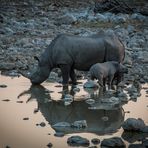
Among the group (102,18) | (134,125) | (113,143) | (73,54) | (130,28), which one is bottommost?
(102,18)

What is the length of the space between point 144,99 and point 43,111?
2.33 meters

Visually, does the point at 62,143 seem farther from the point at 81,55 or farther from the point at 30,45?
the point at 30,45

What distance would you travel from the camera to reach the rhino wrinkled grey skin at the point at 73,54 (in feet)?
49.9

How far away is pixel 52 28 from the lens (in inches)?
986

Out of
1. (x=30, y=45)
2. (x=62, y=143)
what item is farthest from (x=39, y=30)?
(x=62, y=143)

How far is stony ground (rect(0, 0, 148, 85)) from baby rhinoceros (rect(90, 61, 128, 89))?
657 millimetres

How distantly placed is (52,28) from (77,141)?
15648 millimetres

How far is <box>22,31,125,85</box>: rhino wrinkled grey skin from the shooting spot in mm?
15211

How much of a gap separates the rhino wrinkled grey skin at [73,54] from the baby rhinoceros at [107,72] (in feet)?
2.06

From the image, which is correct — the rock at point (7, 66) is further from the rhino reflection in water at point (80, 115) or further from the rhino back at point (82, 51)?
the rhino reflection in water at point (80, 115)

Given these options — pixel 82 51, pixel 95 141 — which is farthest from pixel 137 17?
pixel 95 141

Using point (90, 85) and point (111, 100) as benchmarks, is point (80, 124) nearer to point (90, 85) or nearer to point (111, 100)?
point (111, 100)

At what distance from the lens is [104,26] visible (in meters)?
25.7

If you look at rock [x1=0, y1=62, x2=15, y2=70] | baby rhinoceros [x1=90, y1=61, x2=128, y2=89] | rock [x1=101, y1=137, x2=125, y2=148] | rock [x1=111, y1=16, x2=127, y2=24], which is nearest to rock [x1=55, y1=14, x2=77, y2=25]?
rock [x1=111, y1=16, x2=127, y2=24]
